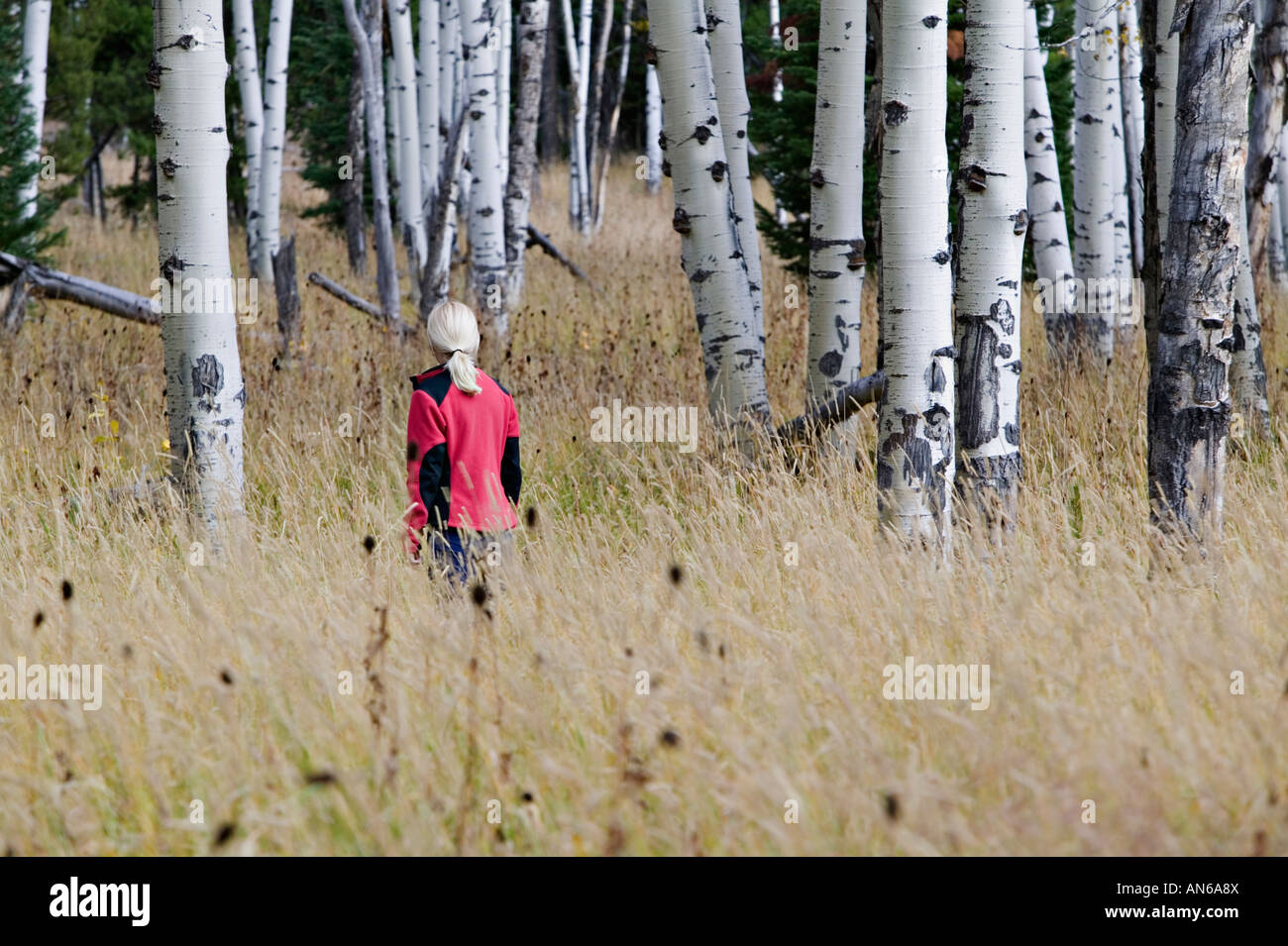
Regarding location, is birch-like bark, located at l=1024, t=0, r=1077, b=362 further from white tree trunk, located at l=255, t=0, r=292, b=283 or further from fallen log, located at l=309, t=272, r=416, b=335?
white tree trunk, located at l=255, t=0, r=292, b=283

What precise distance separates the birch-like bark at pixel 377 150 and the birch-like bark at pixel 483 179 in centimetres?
83

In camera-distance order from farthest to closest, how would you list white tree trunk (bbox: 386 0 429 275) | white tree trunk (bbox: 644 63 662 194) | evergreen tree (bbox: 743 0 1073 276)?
white tree trunk (bbox: 644 63 662 194), white tree trunk (bbox: 386 0 429 275), evergreen tree (bbox: 743 0 1073 276)

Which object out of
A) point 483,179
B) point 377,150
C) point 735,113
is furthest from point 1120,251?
point 377,150

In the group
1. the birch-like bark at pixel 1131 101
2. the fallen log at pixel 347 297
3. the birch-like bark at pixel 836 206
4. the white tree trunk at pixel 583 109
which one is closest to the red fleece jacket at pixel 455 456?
the birch-like bark at pixel 836 206

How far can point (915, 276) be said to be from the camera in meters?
4.25

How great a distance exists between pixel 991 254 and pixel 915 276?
345mm

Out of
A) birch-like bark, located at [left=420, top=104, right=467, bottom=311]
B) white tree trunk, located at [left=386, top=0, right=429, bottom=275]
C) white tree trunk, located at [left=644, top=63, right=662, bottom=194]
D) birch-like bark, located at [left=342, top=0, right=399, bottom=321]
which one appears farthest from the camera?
white tree trunk, located at [left=644, top=63, right=662, bottom=194]

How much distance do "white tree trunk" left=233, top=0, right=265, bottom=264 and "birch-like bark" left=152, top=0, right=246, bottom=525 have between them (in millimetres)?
8438

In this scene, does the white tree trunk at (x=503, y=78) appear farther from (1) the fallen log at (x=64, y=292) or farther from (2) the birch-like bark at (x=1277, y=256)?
(2) the birch-like bark at (x=1277, y=256)

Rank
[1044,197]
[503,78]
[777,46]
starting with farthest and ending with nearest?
[503,78] < [777,46] < [1044,197]

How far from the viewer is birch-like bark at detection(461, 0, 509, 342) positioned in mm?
9320

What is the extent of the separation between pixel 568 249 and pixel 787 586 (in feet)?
40.3

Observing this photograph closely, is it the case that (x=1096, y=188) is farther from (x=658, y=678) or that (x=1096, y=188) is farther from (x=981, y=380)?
(x=658, y=678)

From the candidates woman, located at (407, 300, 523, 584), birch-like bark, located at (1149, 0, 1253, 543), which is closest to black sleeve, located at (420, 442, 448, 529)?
woman, located at (407, 300, 523, 584)
